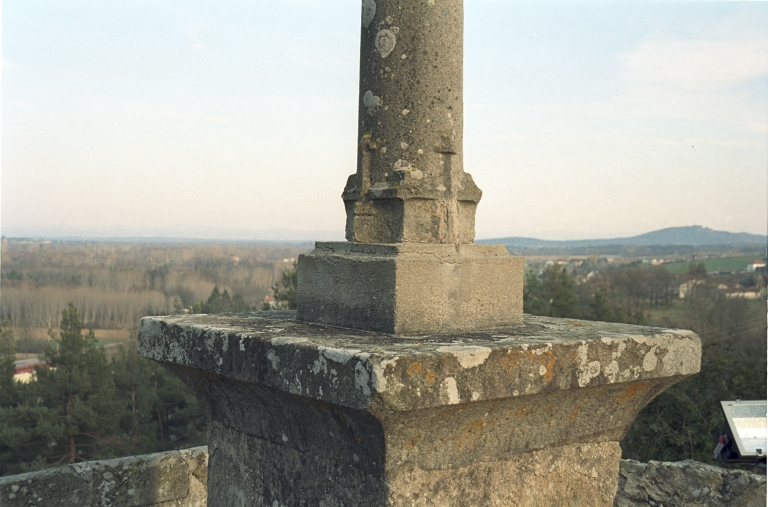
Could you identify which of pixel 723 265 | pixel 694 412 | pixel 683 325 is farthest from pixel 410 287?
pixel 723 265

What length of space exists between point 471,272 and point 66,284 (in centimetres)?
4964

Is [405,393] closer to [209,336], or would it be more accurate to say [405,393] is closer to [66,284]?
[209,336]

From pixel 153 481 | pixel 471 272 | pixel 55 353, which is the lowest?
pixel 55 353

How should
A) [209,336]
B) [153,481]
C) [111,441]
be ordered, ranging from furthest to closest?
[111,441]
[153,481]
[209,336]

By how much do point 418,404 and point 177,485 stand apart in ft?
8.56

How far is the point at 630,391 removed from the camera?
9.96 feet

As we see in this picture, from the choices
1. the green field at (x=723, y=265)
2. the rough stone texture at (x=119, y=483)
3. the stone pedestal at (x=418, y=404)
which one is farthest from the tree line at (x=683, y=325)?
the stone pedestal at (x=418, y=404)

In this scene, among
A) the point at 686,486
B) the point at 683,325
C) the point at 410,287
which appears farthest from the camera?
the point at 683,325

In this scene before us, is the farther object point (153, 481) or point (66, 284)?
point (66, 284)

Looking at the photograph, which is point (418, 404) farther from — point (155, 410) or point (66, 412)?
point (155, 410)

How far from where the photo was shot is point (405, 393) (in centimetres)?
233

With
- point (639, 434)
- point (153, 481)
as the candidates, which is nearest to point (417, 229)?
point (153, 481)

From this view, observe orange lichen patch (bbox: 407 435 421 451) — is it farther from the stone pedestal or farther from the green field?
the green field

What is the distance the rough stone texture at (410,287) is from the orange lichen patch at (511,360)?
42cm
